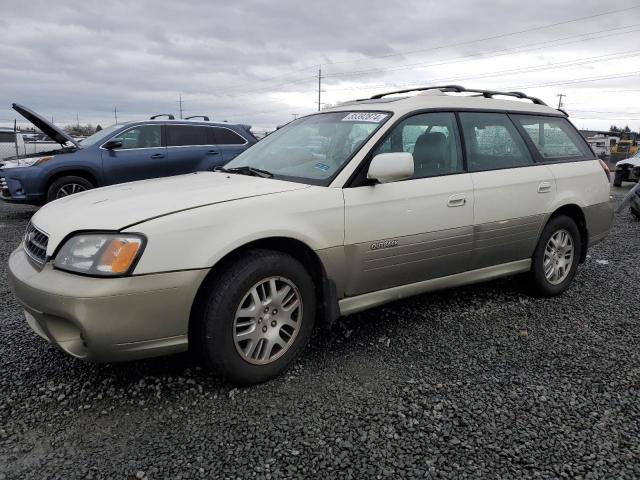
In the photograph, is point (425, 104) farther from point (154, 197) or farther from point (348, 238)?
point (154, 197)

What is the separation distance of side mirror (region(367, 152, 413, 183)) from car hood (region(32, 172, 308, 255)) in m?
0.42

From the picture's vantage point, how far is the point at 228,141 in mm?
9391

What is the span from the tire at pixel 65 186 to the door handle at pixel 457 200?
6.60m

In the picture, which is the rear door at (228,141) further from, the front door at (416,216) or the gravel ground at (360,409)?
the front door at (416,216)

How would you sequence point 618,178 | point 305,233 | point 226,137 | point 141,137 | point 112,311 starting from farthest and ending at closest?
point 618,178, point 226,137, point 141,137, point 305,233, point 112,311

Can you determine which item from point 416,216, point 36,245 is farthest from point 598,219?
point 36,245

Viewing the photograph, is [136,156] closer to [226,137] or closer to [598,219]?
[226,137]

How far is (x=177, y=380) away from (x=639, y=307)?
3745 mm

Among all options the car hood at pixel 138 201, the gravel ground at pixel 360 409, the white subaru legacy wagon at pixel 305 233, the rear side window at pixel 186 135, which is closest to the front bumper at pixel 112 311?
the white subaru legacy wagon at pixel 305 233

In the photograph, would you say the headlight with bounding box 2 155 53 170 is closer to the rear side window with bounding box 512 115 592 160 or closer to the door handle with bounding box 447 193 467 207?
the door handle with bounding box 447 193 467 207

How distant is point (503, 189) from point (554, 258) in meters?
1.00

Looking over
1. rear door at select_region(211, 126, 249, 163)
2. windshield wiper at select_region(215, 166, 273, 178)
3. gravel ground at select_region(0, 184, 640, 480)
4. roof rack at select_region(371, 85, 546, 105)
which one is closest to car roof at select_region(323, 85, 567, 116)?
roof rack at select_region(371, 85, 546, 105)

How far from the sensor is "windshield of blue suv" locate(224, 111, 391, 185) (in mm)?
3315

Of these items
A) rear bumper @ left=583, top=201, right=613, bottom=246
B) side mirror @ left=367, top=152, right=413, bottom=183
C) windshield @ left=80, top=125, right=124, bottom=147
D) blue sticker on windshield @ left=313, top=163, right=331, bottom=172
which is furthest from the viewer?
windshield @ left=80, top=125, right=124, bottom=147
